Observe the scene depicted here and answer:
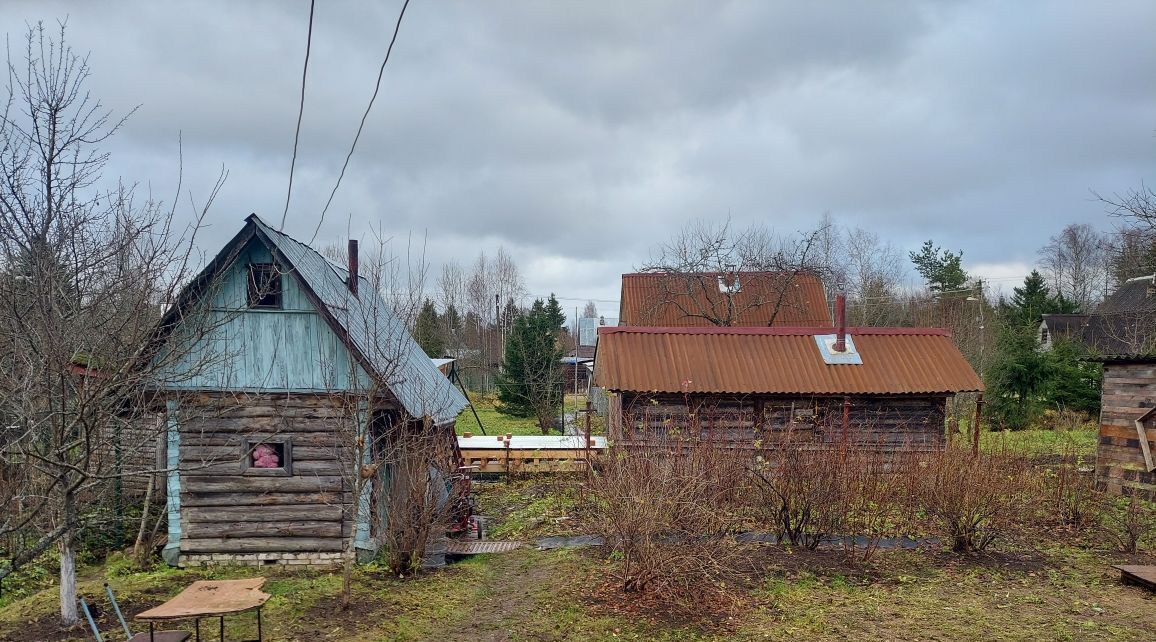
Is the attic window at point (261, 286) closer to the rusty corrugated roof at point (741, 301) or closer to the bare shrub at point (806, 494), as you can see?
the bare shrub at point (806, 494)

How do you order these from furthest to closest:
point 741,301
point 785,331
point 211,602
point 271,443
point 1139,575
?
point 741,301 < point 785,331 < point 271,443 < point 1139,575 < point 211,602

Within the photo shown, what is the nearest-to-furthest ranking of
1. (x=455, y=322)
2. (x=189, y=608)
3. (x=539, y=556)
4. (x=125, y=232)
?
1. (x=189, y=608)
2. (x=125, y=232)
3. (x=539, y=556)
4. (x=455, y=322)

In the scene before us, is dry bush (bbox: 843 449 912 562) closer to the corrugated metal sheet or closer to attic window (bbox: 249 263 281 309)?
the corrugated metal sheet

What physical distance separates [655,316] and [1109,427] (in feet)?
49.7

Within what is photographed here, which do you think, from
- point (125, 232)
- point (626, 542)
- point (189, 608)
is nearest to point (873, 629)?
point (626, 542)

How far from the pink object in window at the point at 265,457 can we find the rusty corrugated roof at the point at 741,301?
55.2 feet

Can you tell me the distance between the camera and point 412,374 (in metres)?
10.3

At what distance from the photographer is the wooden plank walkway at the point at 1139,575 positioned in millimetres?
7473

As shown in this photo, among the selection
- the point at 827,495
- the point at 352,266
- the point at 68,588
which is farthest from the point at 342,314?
the point at 827,495

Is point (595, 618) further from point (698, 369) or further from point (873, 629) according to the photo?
point (698, 369)

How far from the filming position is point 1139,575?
298 inches

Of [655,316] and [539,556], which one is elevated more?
[655,316]

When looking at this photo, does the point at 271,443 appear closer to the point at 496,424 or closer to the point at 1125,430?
the point at 1125,430

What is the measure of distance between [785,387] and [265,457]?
9.91 m
